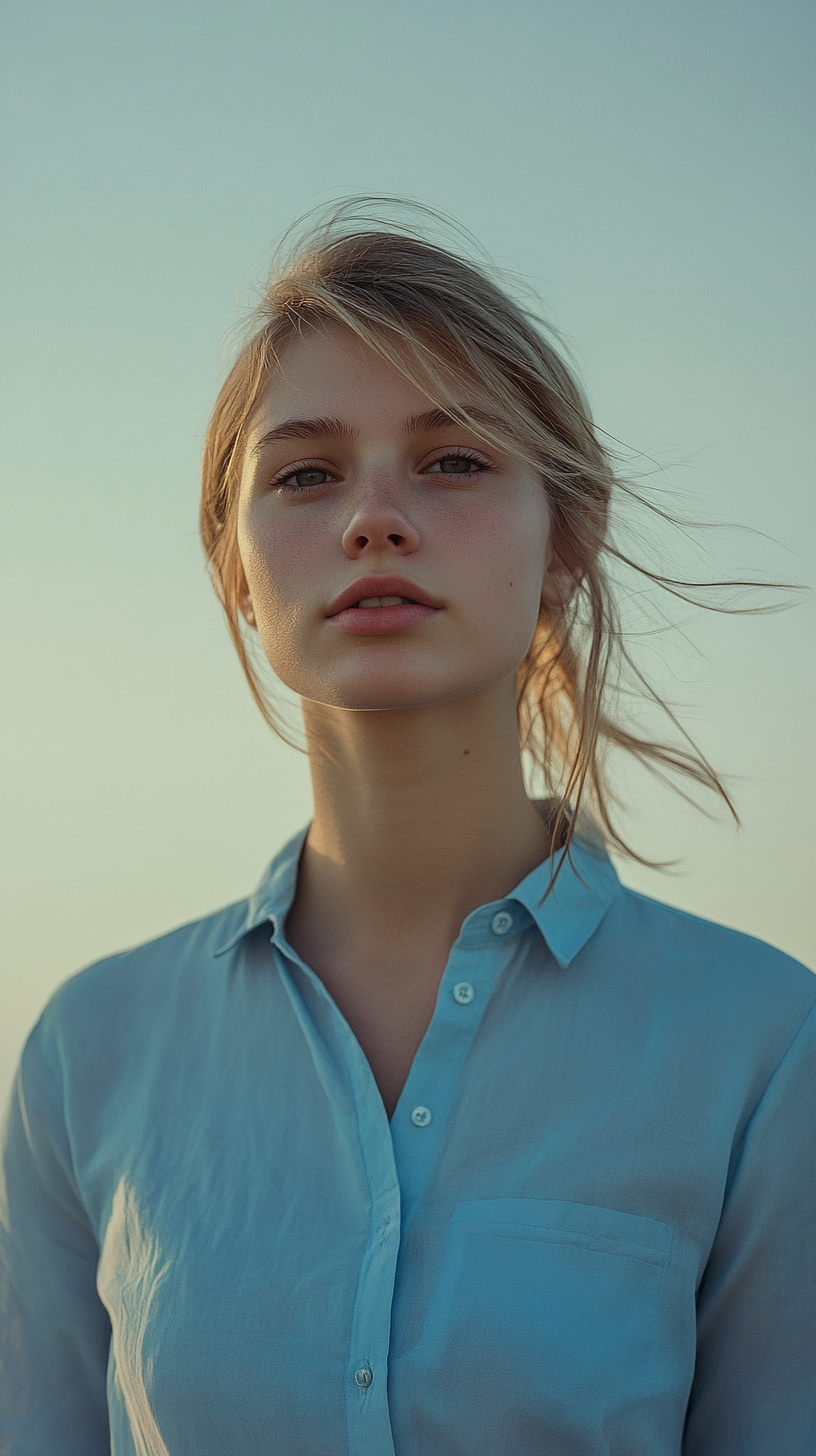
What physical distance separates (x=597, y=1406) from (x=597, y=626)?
122 cm

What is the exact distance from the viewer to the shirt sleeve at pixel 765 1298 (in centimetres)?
160

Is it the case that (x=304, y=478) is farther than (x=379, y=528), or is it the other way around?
(x=304, y=478)

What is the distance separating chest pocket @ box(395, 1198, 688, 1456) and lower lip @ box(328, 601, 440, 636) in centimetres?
81

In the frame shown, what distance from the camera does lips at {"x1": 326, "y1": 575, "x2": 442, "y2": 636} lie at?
1.69 meters

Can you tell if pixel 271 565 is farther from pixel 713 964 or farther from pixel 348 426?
pixel 713 964

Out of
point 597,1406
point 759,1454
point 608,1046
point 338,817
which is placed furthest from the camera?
point 338,817

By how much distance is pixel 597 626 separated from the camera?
6.85 ft

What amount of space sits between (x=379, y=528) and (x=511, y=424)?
0.32 metres

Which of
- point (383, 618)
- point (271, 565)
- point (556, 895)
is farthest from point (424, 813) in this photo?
point (271, 565)

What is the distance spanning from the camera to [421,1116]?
165cm

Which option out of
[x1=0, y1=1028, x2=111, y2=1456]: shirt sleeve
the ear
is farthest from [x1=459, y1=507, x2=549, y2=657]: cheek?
[x1=0, y1=1028, x2=111, y2=1456]: shirt sleeve

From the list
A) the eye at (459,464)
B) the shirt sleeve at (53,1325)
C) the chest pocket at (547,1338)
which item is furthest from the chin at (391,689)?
the shirt sleeve at (53,1325)

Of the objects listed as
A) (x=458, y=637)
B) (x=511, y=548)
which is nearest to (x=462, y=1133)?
(x=458, y=637)

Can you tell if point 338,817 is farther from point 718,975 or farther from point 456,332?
point 456,332
